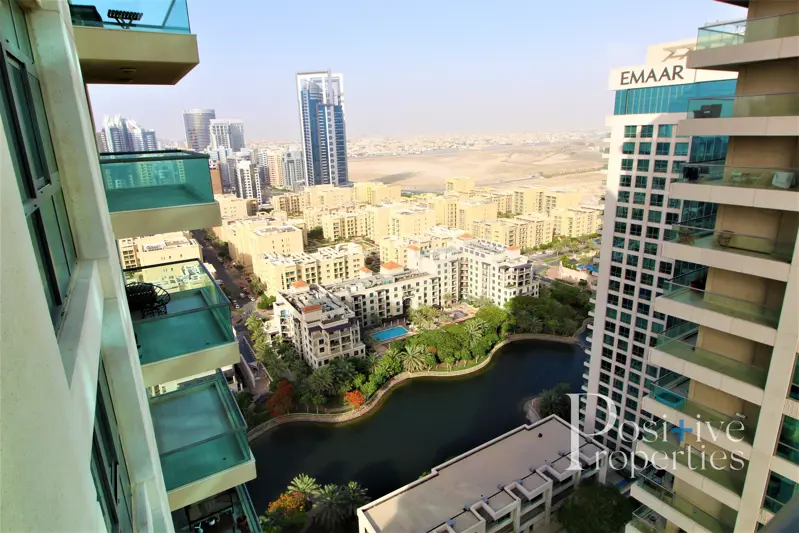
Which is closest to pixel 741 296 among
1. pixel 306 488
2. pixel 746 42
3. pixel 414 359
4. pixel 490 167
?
pixel 746 42

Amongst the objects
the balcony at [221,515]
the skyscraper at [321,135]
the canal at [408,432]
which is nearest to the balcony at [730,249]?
the balcony at [221,515]

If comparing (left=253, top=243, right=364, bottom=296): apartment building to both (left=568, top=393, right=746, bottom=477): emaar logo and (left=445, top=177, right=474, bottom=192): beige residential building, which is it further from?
(left=445, top=177, right=474, bottom=192): beige residential building

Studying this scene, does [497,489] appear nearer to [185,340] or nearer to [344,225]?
[185,340]

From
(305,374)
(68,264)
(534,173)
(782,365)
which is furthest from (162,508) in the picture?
(534,173)

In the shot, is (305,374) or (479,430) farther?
(305,374)

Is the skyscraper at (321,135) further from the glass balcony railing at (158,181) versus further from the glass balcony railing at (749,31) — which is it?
the glass balcony railing at (749,31)

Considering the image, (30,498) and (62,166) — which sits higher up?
(62,166)

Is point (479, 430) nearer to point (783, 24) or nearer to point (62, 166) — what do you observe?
point (783, 24)
